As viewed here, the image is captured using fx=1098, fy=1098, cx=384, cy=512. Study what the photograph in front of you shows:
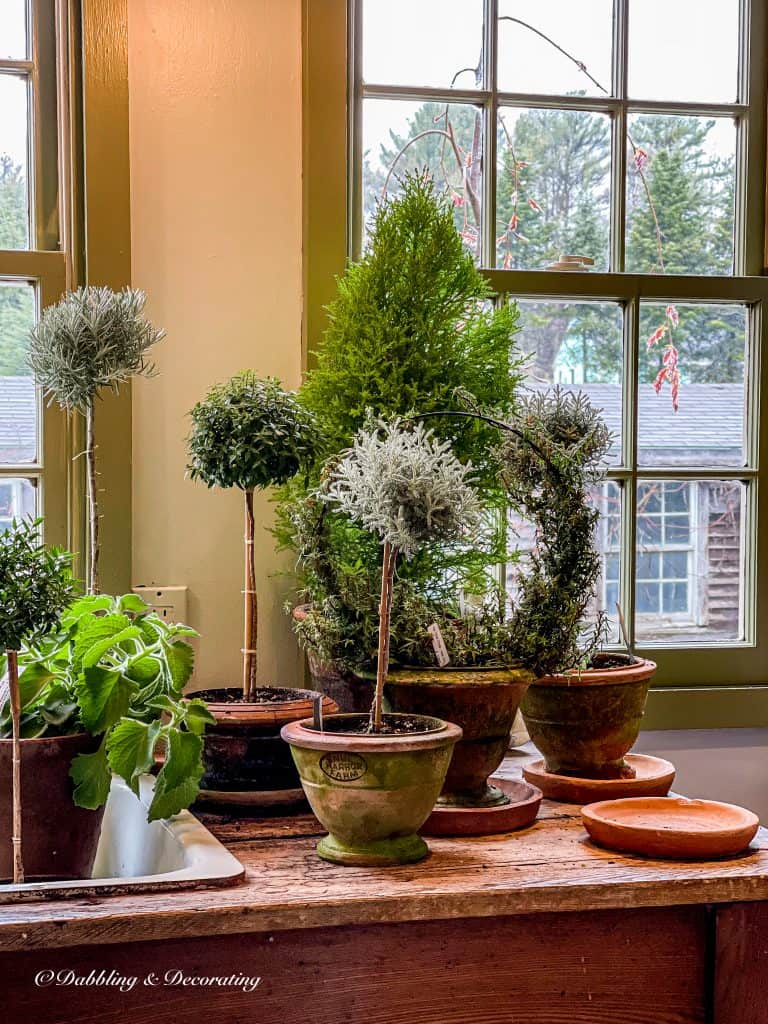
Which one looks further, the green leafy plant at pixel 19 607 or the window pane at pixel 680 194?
the window pane at pixel 680 194

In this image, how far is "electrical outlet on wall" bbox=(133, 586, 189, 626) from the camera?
186 cm

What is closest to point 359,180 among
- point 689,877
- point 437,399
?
point 437,399

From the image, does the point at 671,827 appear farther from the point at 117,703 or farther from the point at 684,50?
the point at 684,50

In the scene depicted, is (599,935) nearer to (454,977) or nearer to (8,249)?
(454,977)

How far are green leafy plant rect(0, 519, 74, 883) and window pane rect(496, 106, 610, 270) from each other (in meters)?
1.16

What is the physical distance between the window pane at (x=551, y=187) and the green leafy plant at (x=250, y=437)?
2.44ft

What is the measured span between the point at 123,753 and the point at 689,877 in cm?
62

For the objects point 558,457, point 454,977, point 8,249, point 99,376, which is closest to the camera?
point 454,977

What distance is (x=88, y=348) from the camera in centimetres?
156

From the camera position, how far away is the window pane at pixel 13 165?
75.8 inches

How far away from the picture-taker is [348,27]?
1977 mm

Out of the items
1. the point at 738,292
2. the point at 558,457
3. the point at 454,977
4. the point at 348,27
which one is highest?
the point at 348,27

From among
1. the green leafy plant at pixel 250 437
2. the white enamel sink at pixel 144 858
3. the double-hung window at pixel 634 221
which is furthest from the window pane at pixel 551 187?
the white enamel sink at pixel 144 858

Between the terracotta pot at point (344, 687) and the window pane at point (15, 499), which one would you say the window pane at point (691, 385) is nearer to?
the terracotta pot at point (344, 687)
